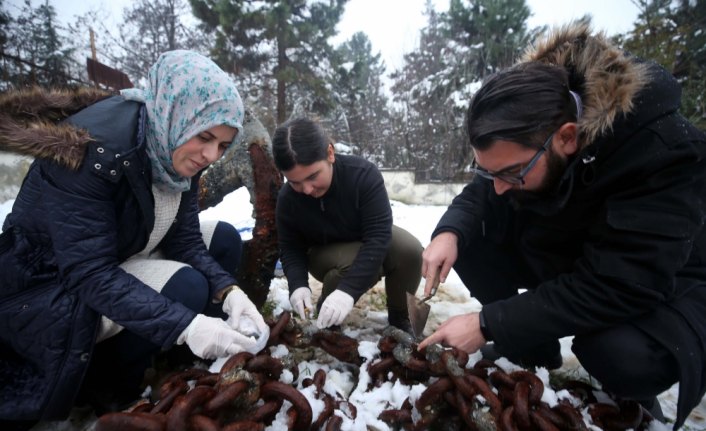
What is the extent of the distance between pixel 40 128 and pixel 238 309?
3.22ft

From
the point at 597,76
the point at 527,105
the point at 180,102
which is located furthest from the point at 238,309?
the point at 597,76

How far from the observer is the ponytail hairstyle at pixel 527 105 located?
1120 millimetres

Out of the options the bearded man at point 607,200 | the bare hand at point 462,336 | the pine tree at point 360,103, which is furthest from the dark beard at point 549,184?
the pine tree at point 360,103

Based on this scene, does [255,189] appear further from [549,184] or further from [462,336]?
[549,184]

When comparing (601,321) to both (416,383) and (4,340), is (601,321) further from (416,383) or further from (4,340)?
(4,340)

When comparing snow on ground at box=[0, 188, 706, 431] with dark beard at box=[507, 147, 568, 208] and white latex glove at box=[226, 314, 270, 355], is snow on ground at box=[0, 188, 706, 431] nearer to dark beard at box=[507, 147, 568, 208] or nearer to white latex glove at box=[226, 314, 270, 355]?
white latex glove at box=[226, 314, 270, 355]

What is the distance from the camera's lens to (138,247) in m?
1.54

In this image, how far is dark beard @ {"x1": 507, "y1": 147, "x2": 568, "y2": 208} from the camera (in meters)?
1.19

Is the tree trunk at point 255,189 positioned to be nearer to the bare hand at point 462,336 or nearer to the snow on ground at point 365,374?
the snow on ground at point 365,374

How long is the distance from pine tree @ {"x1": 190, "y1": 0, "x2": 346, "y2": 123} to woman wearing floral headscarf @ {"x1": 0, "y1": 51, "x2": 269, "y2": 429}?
9678mm

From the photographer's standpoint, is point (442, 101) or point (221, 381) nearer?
point (221, 381)

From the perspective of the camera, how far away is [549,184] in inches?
49.6

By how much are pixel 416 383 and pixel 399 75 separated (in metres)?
13.4

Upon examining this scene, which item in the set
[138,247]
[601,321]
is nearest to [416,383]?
[601,321]
